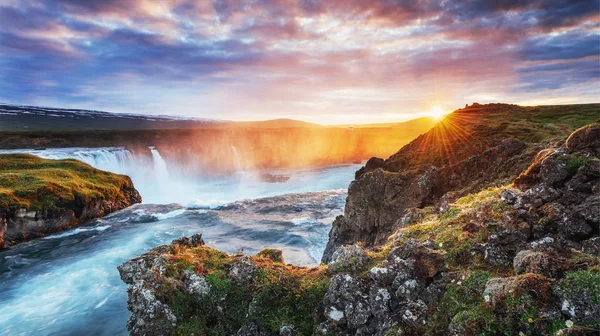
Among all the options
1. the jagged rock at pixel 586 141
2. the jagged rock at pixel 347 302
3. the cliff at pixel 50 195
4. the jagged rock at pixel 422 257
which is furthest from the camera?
the cliff at pixel 50 195

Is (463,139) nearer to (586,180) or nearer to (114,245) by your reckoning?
(586,180)

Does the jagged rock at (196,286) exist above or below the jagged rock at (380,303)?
below

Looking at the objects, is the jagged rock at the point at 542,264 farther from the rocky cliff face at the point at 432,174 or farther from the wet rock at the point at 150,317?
the wet rock at the point at 150,317

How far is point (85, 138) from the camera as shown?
88062mm

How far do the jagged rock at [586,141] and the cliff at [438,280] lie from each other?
3cm

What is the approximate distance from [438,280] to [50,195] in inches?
1634

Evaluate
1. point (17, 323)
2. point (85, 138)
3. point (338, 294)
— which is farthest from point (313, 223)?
point (85, 138)

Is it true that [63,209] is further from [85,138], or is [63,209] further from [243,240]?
[85,138]

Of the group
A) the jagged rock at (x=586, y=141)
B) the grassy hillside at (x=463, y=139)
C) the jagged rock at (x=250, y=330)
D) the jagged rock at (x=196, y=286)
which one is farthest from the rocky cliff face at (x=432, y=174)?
the jagged rock at (x=196, y=286)

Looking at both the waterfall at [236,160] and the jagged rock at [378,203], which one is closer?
the jagged rock at [378,203]

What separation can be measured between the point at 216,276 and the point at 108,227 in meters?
33.9

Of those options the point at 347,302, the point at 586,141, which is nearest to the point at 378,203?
the point at 586,141

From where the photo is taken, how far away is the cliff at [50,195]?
30516mm

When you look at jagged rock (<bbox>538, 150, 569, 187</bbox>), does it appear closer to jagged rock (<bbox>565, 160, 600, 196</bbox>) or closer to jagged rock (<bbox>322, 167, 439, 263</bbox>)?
jagged rock (<bbox>565, 160, 600, 196</bbox>)
